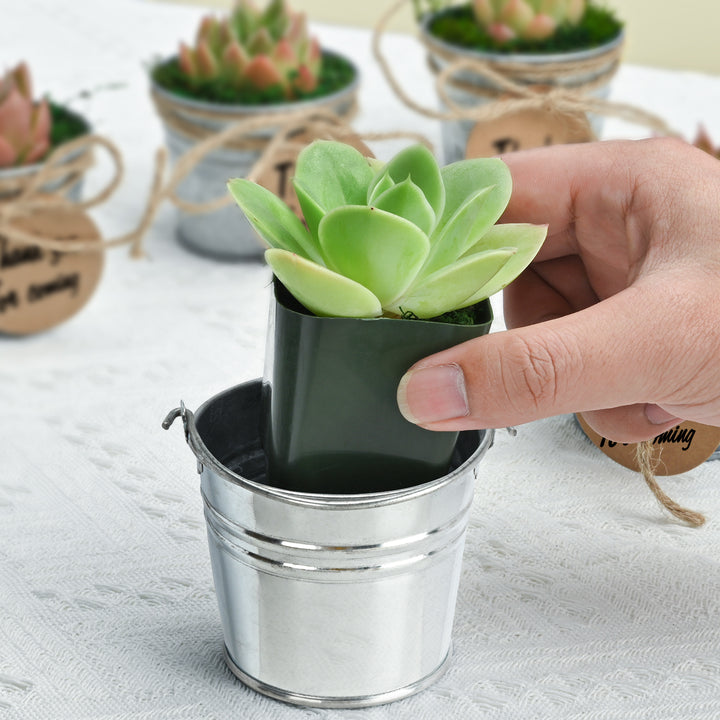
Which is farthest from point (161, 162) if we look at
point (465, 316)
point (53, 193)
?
point (465, 316)

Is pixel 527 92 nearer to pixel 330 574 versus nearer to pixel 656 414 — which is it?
pixel 656 414

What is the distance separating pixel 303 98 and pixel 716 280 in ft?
1.88

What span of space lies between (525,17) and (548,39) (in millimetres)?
32

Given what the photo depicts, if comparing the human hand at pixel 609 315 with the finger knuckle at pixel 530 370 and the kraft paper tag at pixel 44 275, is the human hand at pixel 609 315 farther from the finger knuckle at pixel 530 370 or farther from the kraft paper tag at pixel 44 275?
the kraft paper tag at pixel 44 275

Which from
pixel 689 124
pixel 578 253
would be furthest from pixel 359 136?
pixel 689 124

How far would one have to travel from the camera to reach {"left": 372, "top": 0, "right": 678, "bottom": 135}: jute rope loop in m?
0.85

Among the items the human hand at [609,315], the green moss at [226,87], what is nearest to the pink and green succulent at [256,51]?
the green moss at [226,87]

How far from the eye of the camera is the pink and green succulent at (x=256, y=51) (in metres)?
0.96

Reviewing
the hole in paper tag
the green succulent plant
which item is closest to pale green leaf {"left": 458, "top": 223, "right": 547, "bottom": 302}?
the green succulent plant

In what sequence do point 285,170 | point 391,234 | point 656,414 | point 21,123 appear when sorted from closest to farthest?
point 391,234 → point 656,414 → point 21,123 → point 285,170

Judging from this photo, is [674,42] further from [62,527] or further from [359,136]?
[62,527]

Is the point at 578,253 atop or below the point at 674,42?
atop

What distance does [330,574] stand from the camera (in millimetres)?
451

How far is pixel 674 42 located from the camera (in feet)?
6.55
